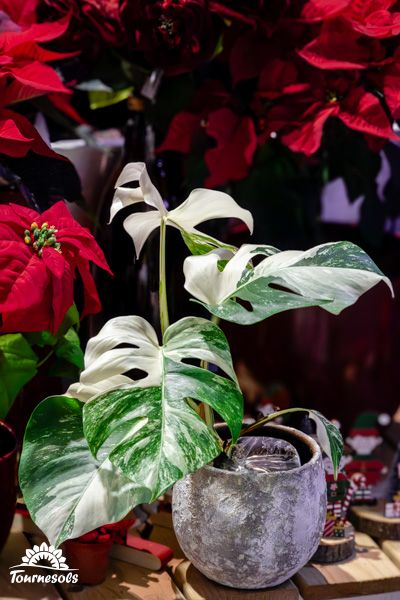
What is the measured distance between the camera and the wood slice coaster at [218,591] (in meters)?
0.64

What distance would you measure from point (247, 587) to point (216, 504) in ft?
0.25

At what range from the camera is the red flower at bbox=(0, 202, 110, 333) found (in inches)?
23.0

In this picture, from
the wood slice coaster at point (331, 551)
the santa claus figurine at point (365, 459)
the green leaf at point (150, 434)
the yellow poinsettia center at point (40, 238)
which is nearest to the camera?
the green leaf at point (150, 434)

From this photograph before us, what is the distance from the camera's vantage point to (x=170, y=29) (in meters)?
0.81

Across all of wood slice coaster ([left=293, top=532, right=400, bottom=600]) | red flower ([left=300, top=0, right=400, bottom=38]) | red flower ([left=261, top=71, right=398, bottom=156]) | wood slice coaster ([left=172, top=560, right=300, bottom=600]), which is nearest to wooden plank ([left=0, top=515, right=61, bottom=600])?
wood slice coaster ([left=172, top=560, right=300, bottom=600])

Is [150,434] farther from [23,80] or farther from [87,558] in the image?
[23,80]

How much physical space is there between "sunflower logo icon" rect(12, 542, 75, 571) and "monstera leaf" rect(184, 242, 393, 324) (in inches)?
9.8

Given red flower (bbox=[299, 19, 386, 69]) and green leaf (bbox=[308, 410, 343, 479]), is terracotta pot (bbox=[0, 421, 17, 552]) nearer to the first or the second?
green leaf (bbox=[308, 410, 343, 479])

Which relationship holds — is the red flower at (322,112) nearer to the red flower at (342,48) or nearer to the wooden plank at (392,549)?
the red flower at (342,48)

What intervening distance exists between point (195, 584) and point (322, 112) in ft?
1.45

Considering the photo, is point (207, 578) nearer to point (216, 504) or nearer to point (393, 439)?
point (216, 504)

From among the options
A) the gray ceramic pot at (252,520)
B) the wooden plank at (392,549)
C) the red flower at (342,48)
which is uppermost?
the red flower at (342,48)

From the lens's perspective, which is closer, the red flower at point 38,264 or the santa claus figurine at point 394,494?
the red flower at point 38,264

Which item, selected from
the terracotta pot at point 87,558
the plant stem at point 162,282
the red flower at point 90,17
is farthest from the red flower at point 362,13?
the terracotta pot at point 87,558
